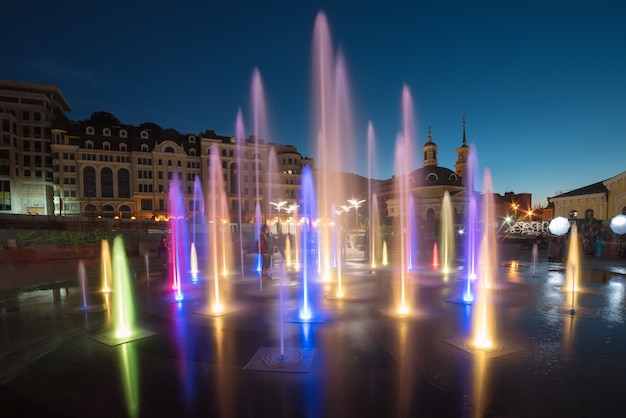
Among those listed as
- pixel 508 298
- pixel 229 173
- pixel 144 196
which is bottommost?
pixel 508 298

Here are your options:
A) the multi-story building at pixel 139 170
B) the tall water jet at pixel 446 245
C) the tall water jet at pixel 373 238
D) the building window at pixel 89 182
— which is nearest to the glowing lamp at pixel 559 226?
the tall water jet at pixel 446 245

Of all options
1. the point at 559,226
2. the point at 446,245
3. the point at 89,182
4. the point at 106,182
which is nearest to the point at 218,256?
the point at 446,245

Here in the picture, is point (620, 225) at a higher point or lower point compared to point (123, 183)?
lower

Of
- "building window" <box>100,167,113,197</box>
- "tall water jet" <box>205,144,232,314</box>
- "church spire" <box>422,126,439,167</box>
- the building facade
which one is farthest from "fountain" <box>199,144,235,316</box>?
"church spire" <box>422,126,439,167</box>

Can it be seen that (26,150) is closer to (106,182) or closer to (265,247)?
(106,182)

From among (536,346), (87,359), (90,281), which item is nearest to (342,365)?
(536,346)

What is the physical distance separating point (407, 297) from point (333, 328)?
381 cm

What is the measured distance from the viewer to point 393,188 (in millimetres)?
103125

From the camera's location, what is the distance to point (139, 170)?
64.9 metres

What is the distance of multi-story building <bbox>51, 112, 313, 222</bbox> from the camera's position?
2424 inches

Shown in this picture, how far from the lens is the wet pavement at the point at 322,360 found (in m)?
4.40

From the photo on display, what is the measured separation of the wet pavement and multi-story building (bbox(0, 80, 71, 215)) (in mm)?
67453

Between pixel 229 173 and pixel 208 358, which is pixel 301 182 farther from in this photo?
pixel 208 358

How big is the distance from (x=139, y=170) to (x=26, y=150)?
21.7m
